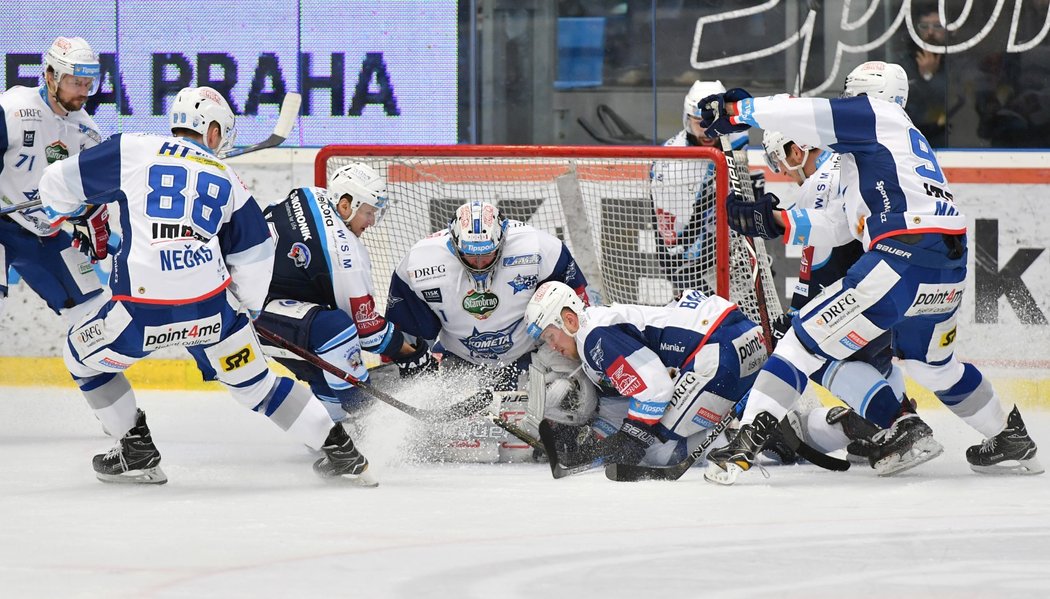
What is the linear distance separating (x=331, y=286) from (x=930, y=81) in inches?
113

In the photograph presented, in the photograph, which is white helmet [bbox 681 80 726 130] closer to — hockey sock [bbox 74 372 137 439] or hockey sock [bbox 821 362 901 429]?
hockey sock [bbox 821 362 901 429]

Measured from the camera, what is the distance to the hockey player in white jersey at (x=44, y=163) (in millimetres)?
4543

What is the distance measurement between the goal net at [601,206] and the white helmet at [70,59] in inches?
32.9

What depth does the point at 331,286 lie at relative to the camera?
4.20m

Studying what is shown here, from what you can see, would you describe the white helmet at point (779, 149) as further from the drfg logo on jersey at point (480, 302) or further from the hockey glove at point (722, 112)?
the drfg logo on jersey at point (480, 302)

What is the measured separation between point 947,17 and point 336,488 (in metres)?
3.52

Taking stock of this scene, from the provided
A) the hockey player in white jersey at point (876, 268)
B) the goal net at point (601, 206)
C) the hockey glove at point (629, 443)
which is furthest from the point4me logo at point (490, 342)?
the hockey player in white jersey at point (876, 268)

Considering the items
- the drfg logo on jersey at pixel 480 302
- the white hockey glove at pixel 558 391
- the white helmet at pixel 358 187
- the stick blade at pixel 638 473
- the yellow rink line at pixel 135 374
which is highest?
the white helmet at pixel 358 187

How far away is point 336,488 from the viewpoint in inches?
139

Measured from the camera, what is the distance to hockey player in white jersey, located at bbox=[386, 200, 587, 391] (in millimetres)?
4266

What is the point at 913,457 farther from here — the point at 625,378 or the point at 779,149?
the point at 779,149

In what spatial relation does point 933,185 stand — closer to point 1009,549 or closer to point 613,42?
point 1009,549

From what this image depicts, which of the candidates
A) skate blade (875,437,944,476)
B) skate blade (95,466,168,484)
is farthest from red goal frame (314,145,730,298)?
skate blade (95,466,168,484)

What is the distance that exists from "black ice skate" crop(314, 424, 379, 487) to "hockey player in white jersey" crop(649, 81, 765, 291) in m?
1.59
